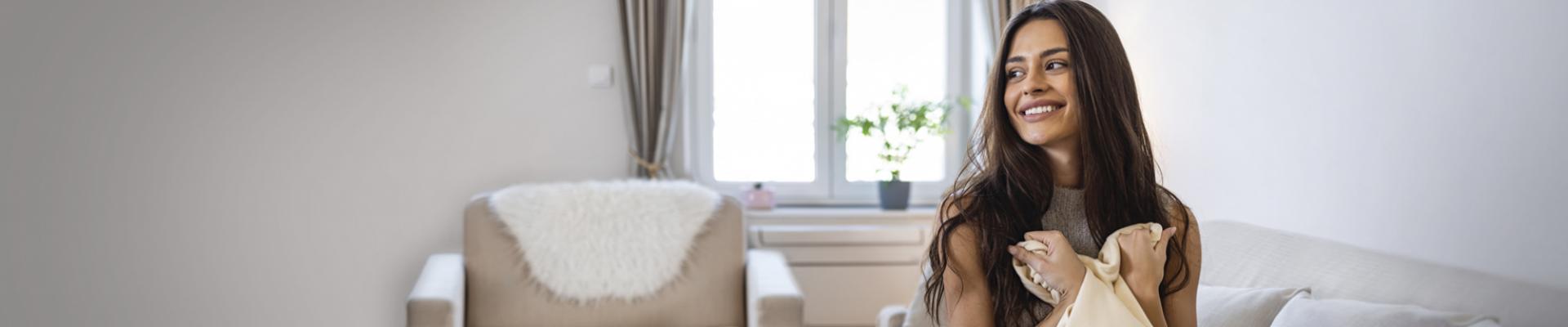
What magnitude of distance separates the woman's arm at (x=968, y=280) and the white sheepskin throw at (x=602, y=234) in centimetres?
193

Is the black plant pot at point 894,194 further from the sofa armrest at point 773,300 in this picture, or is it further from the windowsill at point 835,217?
the sofa armrest at point 773,300

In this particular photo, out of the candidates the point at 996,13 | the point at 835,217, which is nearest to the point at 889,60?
the point at 996,13

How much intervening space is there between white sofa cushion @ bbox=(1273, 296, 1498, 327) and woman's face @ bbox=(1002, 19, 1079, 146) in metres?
0.83

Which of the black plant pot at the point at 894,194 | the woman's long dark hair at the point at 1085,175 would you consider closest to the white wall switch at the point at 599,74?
the black plant pot at the point at 894,194

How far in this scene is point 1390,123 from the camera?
2.09 meters

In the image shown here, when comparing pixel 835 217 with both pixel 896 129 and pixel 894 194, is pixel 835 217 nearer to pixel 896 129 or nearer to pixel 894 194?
pixel 894 194

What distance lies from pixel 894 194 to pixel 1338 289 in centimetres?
207

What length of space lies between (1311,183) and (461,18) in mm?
2765

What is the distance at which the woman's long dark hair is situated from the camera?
1108mm

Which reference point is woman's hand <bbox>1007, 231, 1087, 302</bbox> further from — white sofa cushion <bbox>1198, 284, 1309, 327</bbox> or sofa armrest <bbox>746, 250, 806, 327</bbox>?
sofa armrest <bbox>746, 250, 806, 327</bbox>

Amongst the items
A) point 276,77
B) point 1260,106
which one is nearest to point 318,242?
point 276,77

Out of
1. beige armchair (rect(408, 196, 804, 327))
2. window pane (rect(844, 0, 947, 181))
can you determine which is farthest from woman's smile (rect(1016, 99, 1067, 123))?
window pane (rect(844, 0, 947, 181))

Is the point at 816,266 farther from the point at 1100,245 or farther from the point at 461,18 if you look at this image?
the point at 1100,245

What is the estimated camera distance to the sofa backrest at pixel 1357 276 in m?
1.74
